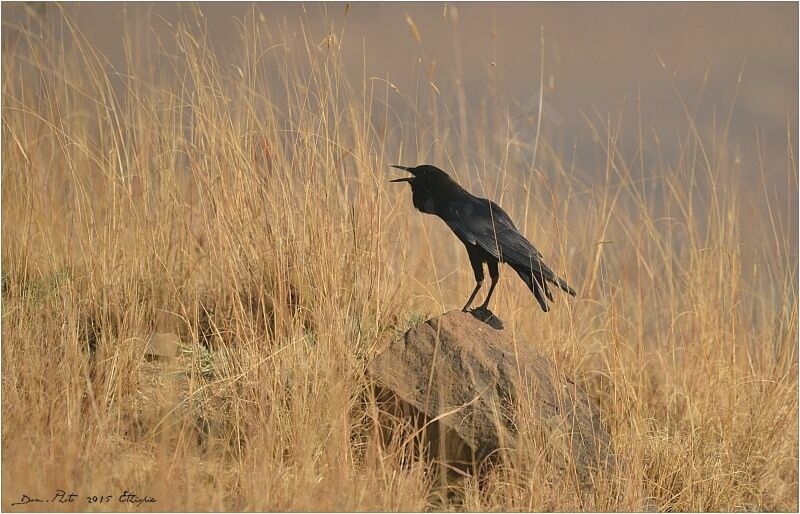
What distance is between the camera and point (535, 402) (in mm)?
3934

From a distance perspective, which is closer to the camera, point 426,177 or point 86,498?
point 86,498

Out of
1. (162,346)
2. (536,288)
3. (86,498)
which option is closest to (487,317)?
(536,288)

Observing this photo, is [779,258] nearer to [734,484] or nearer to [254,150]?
[734,484]

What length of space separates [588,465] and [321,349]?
123 centimetres

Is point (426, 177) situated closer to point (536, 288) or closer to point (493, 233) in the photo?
point (493, 233)

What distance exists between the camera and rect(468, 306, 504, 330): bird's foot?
421cm

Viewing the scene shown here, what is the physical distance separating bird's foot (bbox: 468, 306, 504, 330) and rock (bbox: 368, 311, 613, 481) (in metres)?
0.15

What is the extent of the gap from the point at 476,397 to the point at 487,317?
508mm

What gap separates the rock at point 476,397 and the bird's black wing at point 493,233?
0.35 m

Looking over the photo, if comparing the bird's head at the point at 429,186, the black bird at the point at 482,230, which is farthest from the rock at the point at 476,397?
the bird's head at the point at 429,186

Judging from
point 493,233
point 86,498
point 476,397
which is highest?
point 493,233

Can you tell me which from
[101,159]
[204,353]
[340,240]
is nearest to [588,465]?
[340,240]

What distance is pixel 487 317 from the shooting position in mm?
4258

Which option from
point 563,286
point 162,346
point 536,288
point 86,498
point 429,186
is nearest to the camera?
point 86,498
